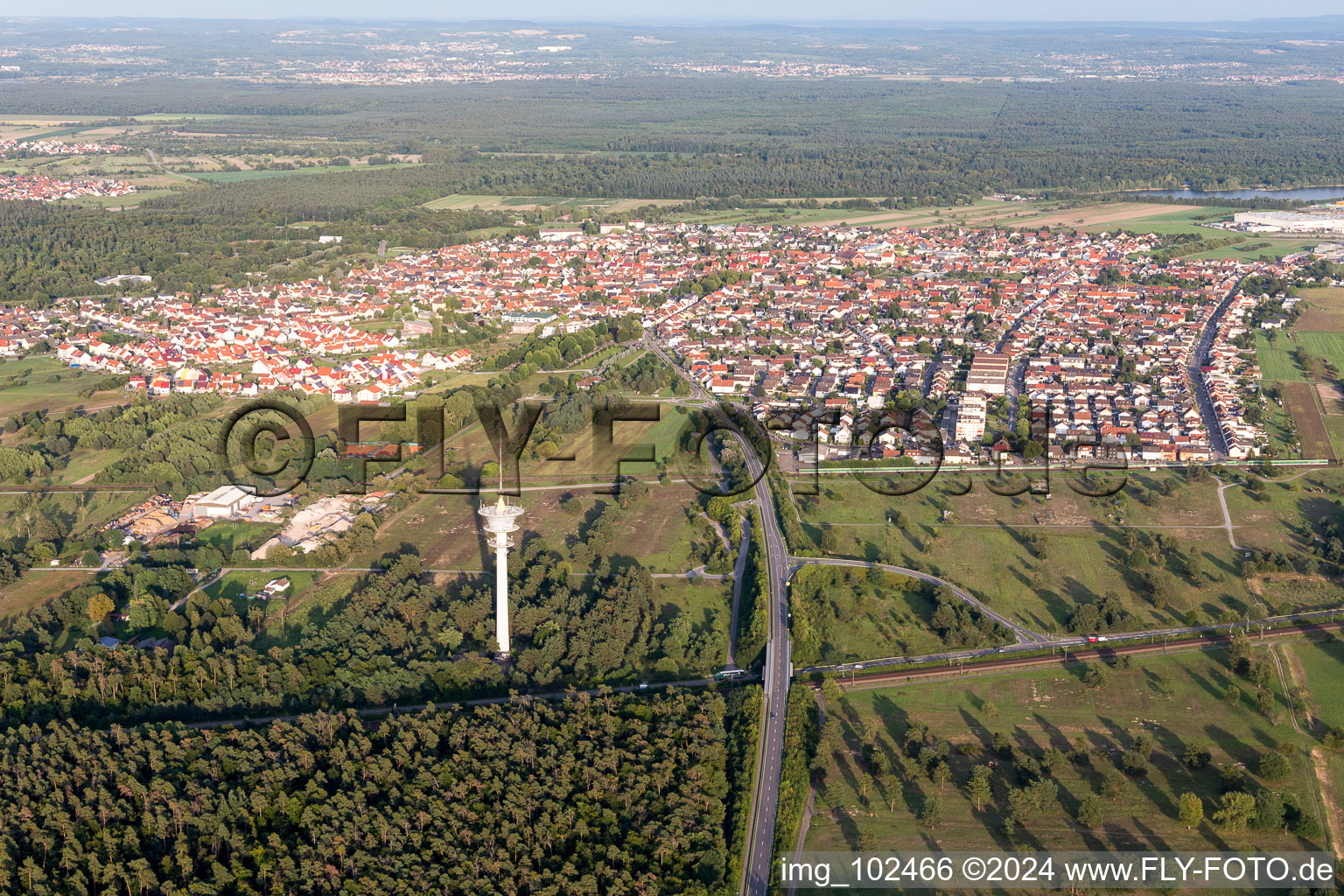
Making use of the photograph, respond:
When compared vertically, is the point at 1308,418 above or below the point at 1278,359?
below

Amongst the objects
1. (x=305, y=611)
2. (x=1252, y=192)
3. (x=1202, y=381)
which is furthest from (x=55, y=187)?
(x=1252, y=192)

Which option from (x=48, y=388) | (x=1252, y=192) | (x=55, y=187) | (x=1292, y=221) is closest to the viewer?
(x=48, y=388)

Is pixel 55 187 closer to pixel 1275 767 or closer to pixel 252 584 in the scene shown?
pixel 252 584

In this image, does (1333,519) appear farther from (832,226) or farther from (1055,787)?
(832,226)

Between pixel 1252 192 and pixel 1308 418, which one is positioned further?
pixel 1252 192

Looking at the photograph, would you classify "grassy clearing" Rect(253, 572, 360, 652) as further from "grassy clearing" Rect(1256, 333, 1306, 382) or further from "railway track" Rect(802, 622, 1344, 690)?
"grassy clearing" Rect(1256, 333, 1306, 382)

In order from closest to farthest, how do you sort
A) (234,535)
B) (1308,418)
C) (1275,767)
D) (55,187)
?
(1275,767) → (234,535) → (1308,418) → (55,187)

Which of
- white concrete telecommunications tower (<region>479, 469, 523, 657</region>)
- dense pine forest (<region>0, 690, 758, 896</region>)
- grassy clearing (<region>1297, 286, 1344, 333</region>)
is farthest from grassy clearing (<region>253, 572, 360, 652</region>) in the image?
grassy clearing (<region>1297, 286, 1344, 333</region>)

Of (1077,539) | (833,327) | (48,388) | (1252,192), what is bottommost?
(48,388)
